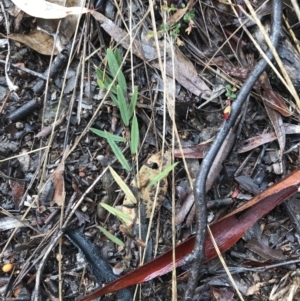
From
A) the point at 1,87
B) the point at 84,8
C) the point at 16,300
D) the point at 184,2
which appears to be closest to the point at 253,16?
the point at 184,2

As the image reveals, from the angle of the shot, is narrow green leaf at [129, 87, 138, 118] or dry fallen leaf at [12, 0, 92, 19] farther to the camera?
dry fallen leaf at [12, 0, 92, 19]

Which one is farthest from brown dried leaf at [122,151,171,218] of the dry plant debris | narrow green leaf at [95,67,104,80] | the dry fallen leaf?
the dry fallen leaf

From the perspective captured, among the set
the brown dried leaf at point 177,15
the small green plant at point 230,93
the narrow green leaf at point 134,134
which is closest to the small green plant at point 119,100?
the narrow green leaf at point 134,134

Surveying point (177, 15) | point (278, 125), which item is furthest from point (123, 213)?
point (177, 15)

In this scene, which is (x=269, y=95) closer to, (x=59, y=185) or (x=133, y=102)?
(x=133, y=102)

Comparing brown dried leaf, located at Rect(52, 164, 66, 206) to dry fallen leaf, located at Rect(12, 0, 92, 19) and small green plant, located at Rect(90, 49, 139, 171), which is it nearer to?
small green plant, located at Rect(90, 49, 139, 171)

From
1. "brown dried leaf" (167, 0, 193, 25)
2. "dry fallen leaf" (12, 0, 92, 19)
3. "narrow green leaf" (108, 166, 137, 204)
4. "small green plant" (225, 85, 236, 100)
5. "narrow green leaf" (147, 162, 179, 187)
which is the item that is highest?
"brown dried leaf" (167, 0, 193, 25)
